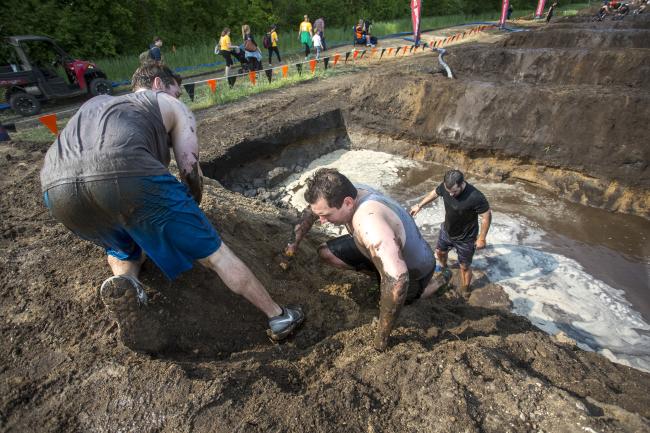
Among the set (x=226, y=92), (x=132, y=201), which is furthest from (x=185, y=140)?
(x=226, y=92)

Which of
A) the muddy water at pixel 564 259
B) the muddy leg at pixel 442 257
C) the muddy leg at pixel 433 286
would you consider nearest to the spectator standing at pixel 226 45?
the muddy water at pixel 564 259

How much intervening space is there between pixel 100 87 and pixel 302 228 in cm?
1097

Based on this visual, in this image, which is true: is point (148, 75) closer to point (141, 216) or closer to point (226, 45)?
point (141, 216)

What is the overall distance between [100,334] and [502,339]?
2664 millimetres

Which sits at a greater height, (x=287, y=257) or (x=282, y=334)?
(x=282, y=334)

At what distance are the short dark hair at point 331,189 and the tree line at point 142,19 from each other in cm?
1504

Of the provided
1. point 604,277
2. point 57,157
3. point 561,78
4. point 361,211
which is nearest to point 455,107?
point 604,277

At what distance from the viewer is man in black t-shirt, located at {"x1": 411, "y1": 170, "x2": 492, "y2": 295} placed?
3.88m

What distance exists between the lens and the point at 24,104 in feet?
31.0

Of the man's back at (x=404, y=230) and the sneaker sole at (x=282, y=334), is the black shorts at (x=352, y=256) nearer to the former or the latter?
the man's back at (x=404, y=230)

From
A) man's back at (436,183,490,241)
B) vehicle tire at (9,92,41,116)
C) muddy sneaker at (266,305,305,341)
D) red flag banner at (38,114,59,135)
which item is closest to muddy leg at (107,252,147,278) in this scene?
muddy sneaker at (266,305,305,341)

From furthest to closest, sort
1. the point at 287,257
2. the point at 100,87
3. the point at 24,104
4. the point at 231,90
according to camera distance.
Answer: the point at 100,87
the point at 231,90
the point at 24,104
the point at 287,257

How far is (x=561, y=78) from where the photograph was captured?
10.2m

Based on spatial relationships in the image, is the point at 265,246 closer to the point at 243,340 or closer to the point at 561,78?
the point at 243,340
